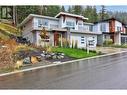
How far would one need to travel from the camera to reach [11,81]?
27.7 feet

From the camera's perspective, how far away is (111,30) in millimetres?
13422

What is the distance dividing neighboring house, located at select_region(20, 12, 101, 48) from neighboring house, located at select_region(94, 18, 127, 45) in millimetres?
270

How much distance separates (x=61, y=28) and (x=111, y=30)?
8.11 ft

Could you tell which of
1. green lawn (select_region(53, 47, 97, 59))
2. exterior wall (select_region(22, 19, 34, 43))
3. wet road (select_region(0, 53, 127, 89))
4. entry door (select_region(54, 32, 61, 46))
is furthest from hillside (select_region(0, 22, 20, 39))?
wet road (select_region(0, 53, 127, 89))

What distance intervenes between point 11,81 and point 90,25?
196 inches

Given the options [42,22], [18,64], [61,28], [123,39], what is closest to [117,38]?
[123,39]

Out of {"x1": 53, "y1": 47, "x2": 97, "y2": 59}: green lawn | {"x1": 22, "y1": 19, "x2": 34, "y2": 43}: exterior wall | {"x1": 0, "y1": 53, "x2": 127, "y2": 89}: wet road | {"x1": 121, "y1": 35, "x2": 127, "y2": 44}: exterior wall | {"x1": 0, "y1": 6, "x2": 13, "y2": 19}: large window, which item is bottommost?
{"x1": 0, "y1": 53, "x2": 127, "y2": 89}: wet road

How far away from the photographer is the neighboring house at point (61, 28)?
11.2 m

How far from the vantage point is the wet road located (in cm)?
788

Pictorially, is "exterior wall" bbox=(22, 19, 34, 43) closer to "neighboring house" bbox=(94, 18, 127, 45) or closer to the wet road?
the wet road

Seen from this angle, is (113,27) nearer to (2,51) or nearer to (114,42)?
(114,42)

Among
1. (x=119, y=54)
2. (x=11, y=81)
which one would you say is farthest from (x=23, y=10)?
(x=119, y=54)

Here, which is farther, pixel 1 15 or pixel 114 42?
pixel 114 42

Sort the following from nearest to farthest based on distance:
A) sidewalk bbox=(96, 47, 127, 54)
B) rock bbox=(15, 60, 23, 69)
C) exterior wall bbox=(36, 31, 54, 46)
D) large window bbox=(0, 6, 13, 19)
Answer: rock bbox=(15, 60, 23, 69) → large window bbox=(0, 6, 13, 19) → exterior wall bbox=(36, 31, 54, 46) → sidewalk bbox=(96, 47, 127, 54)
